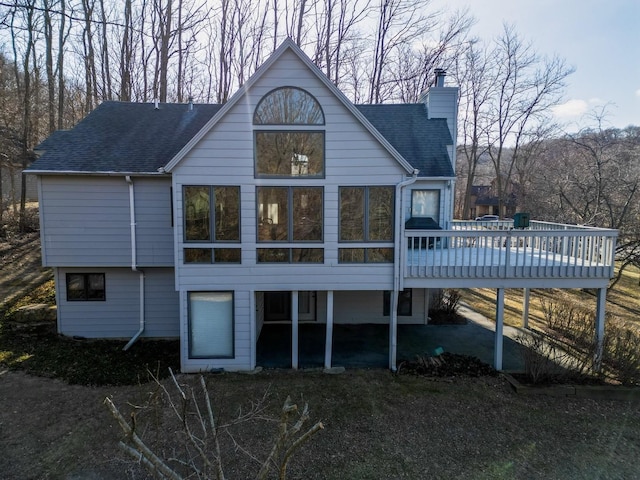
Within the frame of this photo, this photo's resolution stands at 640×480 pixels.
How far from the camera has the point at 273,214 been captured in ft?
26.0

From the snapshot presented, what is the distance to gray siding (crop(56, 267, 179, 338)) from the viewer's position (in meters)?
9.97

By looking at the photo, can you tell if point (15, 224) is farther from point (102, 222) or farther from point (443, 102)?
point (443, 102)

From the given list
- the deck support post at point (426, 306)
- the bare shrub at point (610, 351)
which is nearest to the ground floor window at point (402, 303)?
the deck support post at point (426, 306)

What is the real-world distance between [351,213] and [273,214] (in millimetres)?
1735

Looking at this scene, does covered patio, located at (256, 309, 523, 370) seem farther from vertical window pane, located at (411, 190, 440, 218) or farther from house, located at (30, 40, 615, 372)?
vertical window pane, located at (411, 190, 440, 218)

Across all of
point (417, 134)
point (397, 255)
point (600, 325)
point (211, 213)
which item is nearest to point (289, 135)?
point (211, 213)

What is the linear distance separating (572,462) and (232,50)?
73.9 feet

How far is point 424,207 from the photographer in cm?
1101

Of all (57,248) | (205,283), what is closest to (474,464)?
(205,283)

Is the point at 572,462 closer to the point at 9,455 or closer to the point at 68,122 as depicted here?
the point at 9,455

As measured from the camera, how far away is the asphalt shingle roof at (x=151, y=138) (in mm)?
9477

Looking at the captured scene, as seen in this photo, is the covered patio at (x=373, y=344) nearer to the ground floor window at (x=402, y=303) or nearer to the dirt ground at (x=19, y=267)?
the ground floor window at (x=402, y=303)

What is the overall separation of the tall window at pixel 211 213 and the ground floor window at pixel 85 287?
406 centimetres

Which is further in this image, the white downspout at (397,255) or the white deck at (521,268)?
the white deck at (521,268)
